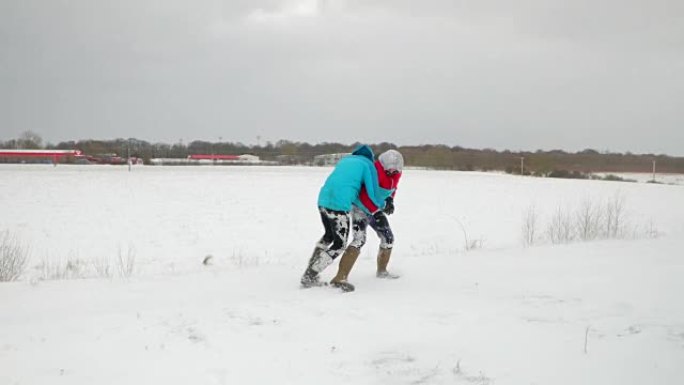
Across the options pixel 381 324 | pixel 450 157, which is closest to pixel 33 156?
pixel 450 157

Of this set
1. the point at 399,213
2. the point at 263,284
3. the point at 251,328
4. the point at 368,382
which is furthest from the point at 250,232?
the point at 368,382

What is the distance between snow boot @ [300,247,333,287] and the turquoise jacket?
562 millimetres

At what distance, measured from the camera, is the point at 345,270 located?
19.6ft

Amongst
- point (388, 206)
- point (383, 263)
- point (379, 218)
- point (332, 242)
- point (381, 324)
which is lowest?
point (381, 324)

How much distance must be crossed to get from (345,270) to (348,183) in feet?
3.30

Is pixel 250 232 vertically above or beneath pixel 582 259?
beneath

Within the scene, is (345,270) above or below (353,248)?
below

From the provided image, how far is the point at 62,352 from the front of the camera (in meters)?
3.88

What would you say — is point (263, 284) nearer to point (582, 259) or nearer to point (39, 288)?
point (39, 288)

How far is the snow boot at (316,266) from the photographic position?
19.8 feet

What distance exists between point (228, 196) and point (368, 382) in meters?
25.6

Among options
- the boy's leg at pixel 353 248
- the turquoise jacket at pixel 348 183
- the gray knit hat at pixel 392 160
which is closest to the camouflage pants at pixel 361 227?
the boy's leg at pixel 353 248

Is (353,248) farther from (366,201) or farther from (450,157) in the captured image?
(450,157)

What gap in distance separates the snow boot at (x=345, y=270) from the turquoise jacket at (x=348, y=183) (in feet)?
1.65
